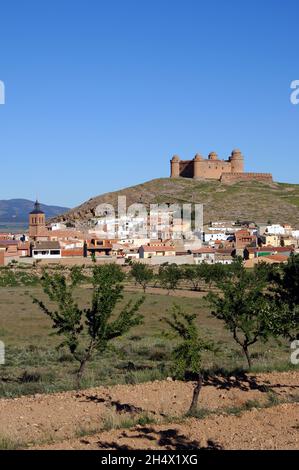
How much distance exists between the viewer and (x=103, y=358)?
21.4 metres

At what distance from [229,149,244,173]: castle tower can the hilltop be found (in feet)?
15.7

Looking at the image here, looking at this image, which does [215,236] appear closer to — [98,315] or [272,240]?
[272,240]

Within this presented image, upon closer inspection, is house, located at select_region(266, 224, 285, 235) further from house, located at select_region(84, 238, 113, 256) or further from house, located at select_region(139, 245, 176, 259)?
house, located at select_region(84, 238, 113, 256)

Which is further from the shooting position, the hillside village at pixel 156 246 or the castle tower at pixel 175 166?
the castle tower at pixel 175 166

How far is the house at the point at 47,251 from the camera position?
77125mm

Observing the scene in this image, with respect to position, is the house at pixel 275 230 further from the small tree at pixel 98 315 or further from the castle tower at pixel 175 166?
the small tree at pixel 98 315

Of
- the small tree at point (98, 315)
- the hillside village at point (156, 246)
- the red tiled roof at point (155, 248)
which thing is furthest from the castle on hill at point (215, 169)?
the small tree at point (98, 315)

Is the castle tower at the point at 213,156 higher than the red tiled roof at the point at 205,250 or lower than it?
higher

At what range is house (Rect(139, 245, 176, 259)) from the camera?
78.8 m

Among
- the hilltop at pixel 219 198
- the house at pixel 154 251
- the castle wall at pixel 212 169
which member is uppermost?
the castle wall at pixel 212 169

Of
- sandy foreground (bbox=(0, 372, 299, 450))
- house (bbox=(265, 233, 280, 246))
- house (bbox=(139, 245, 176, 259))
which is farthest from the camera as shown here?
house (bbox=(265, 233, 280, 246))

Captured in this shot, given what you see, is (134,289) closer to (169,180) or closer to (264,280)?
(264,280)

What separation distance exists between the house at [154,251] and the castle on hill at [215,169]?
63.3 metres

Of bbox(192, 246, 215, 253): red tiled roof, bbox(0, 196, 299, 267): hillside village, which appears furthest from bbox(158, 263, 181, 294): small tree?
bbox(192, 246, 215, 253): red tiled roof
